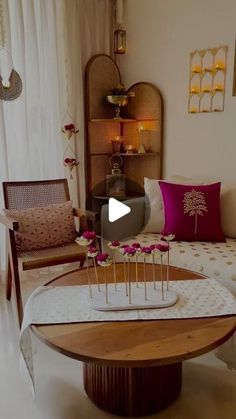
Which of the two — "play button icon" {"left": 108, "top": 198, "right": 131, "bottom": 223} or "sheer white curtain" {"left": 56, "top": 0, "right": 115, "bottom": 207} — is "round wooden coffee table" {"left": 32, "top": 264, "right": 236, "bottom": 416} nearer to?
"play button icon" {"left": 108, "top": 198, "right": 131, "bottom": 223}

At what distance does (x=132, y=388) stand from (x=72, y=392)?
13.1 inches

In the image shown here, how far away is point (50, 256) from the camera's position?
2.20 meters

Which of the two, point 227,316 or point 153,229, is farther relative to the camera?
point 153,229

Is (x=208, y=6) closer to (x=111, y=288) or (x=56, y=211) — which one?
(x=56, y=211)

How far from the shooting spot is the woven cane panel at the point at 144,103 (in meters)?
3.04

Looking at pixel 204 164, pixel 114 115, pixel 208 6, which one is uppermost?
pixel 208 6

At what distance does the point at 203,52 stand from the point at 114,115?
97 centimetres

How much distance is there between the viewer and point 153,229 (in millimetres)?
2641

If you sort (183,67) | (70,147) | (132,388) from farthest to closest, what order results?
(70,147), (183,67), (132,388)

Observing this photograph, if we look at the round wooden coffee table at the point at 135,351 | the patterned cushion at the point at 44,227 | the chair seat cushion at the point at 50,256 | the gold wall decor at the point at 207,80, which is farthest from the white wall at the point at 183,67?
the round wooden coffee table at the point at 135,351

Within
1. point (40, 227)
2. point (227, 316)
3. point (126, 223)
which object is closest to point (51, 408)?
point (227, 316)

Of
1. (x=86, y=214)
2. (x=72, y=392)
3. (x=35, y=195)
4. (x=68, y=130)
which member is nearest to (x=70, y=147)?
(x=68, y=130)

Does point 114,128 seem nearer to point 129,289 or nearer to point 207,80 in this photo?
point 207,80

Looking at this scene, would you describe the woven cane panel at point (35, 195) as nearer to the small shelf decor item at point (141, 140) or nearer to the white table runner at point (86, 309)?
the small shelf decor item at point (141, 140)
